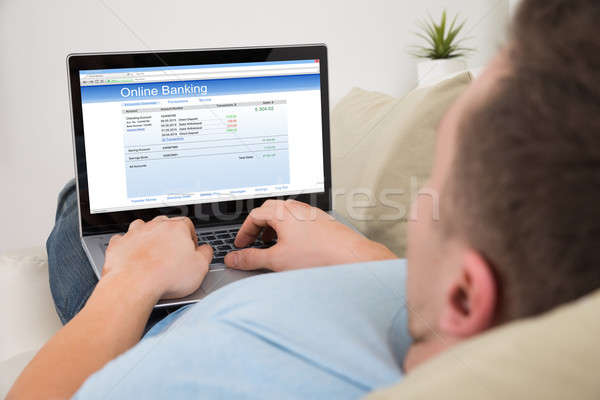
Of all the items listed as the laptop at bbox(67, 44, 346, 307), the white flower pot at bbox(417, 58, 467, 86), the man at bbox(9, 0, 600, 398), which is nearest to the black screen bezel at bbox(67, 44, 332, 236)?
the laptop at bbox(67, 44, 346, 307)

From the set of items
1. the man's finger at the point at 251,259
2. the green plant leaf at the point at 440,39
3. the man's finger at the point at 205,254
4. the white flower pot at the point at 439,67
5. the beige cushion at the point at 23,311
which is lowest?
the beige cushion at the point at 23,311

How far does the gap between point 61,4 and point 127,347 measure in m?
1.70

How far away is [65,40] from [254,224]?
1.44 meters

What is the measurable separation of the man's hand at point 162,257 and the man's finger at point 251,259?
43 mm

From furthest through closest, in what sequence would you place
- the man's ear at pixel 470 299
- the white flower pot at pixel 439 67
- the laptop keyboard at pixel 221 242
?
1. the white flower pot at pixel 439 67
2. the laptop keyboard at pixel 221 242
3. the man's ear at pixel 470 299

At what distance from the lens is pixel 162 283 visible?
2.25ft

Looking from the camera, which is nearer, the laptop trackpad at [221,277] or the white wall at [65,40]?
the laptop trackpad at [221,277]

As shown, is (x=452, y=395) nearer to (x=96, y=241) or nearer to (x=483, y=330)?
(x=483, y=330)

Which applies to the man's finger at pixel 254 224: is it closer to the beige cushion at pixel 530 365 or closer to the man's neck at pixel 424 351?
the man's neck at pixel 424 351

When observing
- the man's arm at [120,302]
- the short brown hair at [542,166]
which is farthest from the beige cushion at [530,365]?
the man's arm at [120,302]

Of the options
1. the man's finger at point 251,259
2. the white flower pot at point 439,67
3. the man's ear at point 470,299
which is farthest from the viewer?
the white flower pot at point 439,67

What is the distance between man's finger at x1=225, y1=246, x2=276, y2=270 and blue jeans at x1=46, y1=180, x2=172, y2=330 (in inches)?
4.6

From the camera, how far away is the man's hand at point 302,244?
747 mm

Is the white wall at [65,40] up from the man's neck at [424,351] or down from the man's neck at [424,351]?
up
